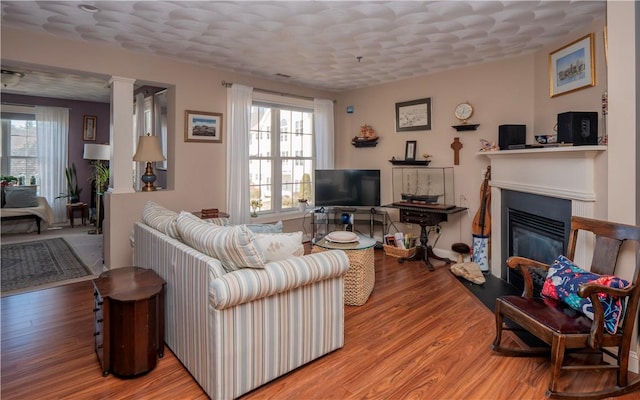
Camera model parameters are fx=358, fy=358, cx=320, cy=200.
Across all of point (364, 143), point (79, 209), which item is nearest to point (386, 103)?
point (364, 143)

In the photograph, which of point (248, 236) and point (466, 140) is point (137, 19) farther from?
point (466, 140)

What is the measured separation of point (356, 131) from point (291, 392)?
4409 mm

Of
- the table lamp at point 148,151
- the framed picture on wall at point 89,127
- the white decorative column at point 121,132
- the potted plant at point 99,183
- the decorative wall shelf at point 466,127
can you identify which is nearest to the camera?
the white decorative column at point 121,132

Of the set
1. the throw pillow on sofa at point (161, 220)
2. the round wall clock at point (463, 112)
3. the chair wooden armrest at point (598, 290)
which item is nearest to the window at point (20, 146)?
the throw pillow on sofa at point (161, 220)

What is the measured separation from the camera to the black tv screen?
5.18 meters

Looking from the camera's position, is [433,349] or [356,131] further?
[356,131]

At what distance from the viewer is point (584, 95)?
125 inches

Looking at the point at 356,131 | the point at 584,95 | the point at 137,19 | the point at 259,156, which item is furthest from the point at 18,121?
the point at 584,95

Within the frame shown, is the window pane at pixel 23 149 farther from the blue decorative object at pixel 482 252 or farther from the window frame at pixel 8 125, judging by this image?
the blue decorative object at pixel 482 252

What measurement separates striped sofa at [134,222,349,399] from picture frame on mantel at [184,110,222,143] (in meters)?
2.16

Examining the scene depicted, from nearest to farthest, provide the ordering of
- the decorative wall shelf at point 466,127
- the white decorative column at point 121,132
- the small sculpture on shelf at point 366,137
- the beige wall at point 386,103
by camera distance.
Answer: the beige wall at point 386,103
the white decorative column at point 121,132
the decorative wall shelf at point 466,127
the small sculpture on shelf at point 366,137

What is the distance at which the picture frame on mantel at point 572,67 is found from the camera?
3.07 m

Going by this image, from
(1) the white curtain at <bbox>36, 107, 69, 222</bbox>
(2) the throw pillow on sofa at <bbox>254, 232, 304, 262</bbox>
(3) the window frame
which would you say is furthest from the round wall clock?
(3) the window frame

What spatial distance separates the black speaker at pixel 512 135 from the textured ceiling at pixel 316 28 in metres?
0.82
